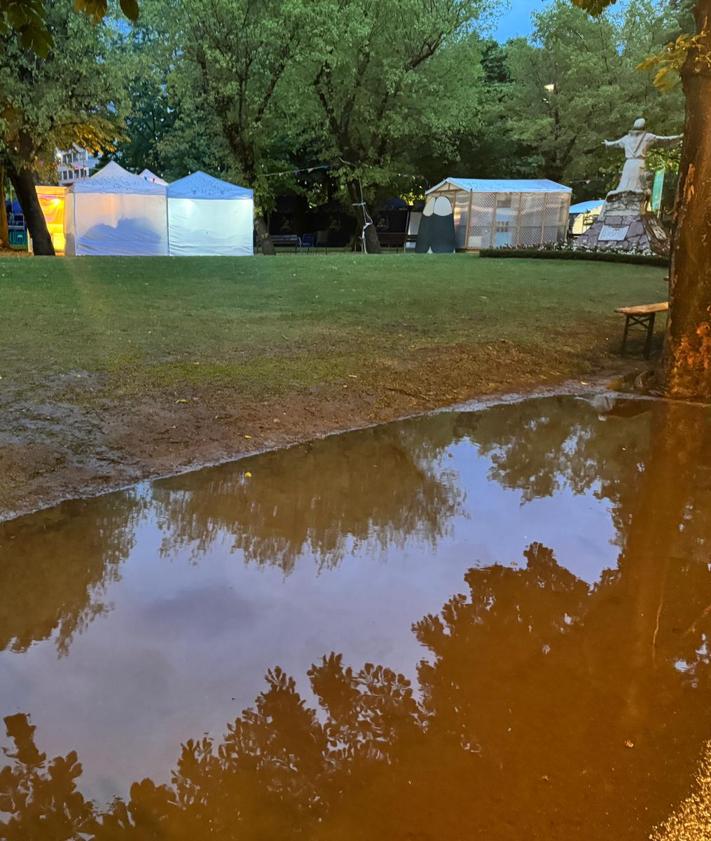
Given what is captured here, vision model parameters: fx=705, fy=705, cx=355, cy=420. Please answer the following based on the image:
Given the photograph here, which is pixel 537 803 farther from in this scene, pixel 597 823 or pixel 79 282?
pixel 79 282

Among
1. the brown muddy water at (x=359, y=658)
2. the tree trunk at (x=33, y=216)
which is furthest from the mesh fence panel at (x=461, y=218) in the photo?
the brown muddy water at (x=359, y=658)

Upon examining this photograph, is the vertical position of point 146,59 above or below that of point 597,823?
above

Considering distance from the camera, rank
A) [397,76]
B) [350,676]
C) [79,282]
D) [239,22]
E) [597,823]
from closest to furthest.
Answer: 1. [597,823]
2. [350,676]
3. [79,282]
4. [239,22]
5. [397,76]

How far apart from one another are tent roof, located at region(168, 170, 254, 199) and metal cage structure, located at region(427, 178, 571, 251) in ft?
34.3

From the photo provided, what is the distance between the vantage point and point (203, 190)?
2647 cm

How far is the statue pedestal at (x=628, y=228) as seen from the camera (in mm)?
26969

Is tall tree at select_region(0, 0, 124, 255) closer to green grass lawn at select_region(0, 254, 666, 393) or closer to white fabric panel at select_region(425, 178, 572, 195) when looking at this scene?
green grass lawn at select_region(0, 254, 666, 393)

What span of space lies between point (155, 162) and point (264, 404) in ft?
155

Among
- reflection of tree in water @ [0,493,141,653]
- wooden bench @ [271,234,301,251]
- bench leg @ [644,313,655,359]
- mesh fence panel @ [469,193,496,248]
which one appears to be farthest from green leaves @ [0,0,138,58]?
wooden bench @ [271,234,301,251]

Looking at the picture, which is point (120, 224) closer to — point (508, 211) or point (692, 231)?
point (508, 211)

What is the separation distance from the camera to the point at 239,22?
26.3 m

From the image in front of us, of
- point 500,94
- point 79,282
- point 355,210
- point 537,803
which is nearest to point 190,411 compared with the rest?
point 537,803

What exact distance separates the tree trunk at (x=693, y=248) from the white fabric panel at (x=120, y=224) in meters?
22.0

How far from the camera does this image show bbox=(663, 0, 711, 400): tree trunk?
22.2ft
